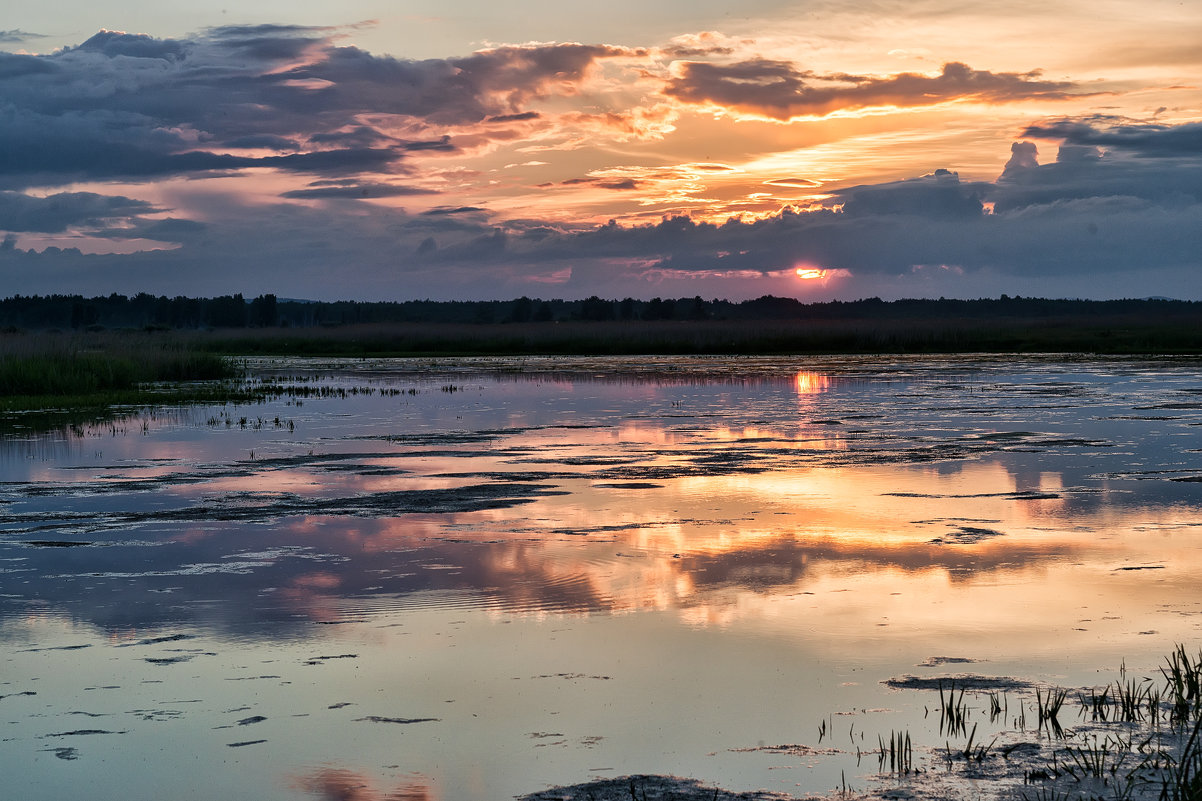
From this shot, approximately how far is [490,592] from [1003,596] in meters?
3.73

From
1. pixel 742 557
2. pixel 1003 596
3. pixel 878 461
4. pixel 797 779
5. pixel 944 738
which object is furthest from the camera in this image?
pixel 878 461

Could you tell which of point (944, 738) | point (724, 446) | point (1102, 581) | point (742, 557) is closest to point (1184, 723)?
point (944, 738)

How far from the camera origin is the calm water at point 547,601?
5645 mm

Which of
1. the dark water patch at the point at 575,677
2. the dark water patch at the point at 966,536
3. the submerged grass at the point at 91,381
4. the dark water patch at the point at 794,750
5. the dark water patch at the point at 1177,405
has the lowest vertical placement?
the dark water patch at the point at 794,750

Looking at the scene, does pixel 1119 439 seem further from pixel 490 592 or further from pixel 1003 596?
pixel 490 592

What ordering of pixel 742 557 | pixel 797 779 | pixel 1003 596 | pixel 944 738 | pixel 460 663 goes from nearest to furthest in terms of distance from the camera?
pixel 797 779 < pixel 944 738 < pixel 460 663 < pixel 1003 596 < pixel 742 557

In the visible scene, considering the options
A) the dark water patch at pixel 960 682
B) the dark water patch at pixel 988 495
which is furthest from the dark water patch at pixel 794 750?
the dark water patch at pixel 988 495

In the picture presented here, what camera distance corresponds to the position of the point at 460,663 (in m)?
6.94

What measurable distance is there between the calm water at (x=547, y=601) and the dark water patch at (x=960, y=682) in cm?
4

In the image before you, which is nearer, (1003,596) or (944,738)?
(944,738)

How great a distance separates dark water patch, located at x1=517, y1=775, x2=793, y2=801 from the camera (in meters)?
4.95

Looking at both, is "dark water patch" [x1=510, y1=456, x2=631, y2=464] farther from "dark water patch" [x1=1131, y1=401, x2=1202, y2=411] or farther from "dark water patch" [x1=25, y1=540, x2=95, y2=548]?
"dark water patch" [x1=1131, y1=401, x2=1202, y2=411]

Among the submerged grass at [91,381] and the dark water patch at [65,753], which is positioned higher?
the submerged grass at [91,381]

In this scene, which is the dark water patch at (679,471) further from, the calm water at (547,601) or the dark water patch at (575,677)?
the dark water patch at (575,677)
